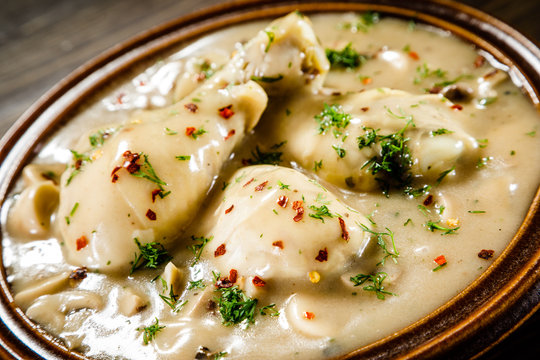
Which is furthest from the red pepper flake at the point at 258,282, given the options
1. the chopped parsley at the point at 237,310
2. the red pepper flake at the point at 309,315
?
the red pepper flake at the point at 309,315

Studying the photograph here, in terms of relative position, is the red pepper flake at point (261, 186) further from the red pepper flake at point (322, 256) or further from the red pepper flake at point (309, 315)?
the red pepper flake at point (309, 315)

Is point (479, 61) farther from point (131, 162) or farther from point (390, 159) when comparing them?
point (131, 162)

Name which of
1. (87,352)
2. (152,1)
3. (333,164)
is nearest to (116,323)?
(87,352)

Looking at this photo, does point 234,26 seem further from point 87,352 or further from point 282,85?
point 87,352

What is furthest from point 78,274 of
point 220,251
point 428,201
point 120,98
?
point 428,201

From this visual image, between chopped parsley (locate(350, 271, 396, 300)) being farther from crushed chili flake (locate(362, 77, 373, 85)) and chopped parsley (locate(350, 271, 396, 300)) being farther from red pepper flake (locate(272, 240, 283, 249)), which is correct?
crushed chili flake (locate(362, 77, 373, 85))
